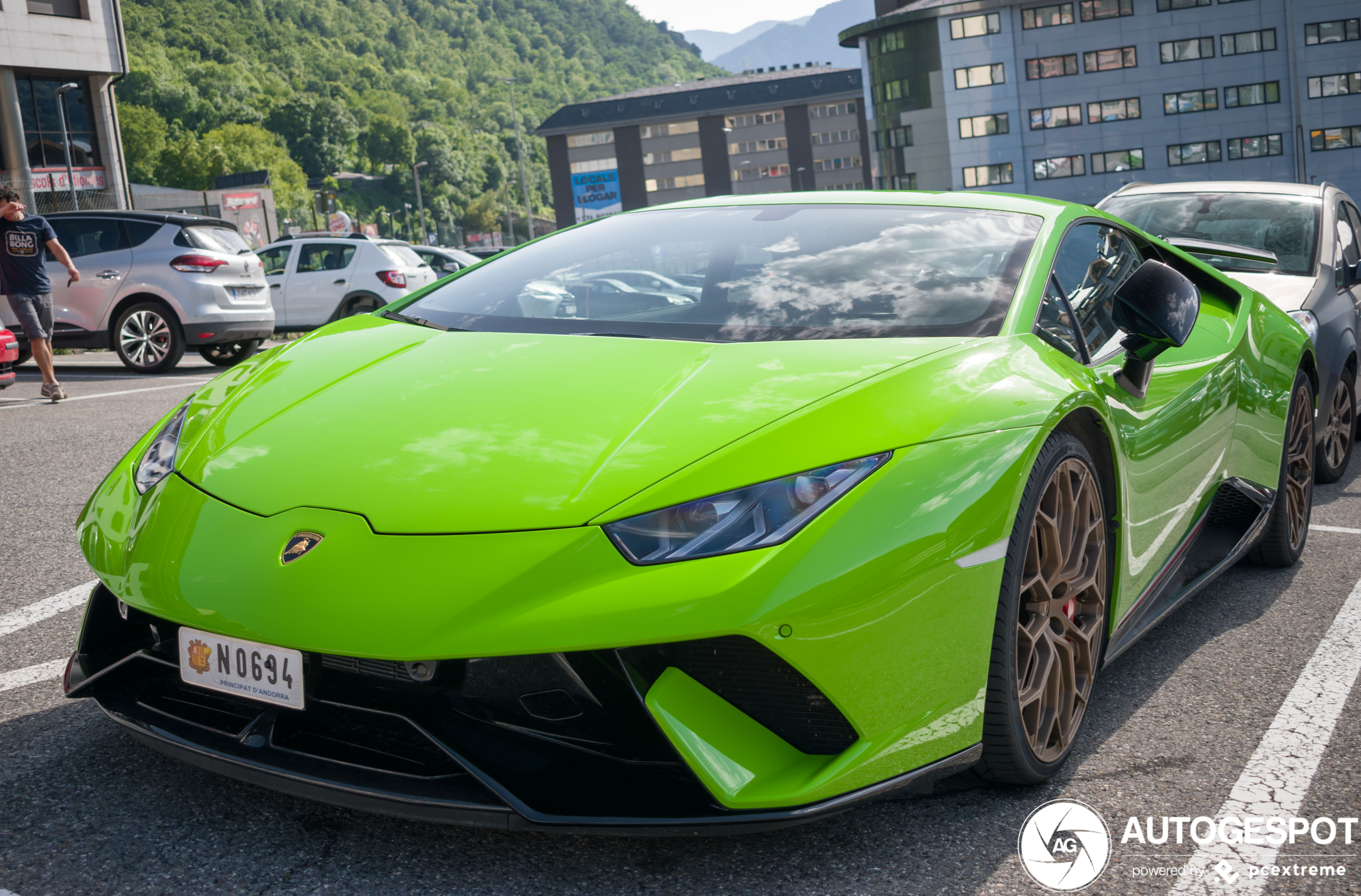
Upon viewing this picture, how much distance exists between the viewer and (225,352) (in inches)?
492

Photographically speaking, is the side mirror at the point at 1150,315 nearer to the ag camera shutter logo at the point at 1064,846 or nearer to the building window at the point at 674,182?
the ag camera shutter logo at the point at 1064,846

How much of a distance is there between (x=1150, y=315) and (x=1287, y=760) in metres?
1.07

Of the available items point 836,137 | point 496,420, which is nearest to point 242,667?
point 496,420

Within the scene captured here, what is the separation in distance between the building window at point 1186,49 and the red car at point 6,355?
63561 mm

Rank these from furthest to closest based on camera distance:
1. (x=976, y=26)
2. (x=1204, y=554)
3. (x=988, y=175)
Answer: (x=988, y=175) → (x=976, y=26) → (x=1204, y=554)

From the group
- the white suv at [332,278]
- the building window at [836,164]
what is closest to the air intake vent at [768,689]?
the white suv at [332,278]

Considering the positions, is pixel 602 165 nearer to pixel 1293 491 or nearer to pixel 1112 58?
pixel 1112 58

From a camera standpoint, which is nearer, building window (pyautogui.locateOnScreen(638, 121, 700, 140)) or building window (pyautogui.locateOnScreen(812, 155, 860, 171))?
building window (pyautogui.locateOnScreen(812, 155, 860, 171))

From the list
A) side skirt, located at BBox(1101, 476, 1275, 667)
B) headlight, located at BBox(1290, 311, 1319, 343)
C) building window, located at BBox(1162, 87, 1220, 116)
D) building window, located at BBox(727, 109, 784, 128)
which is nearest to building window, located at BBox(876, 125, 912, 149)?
building window, located at BBox(1162, 87, 1220, 116)

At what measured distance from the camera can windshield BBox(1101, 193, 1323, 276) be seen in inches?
235

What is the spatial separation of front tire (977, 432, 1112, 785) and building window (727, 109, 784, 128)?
4471 inches

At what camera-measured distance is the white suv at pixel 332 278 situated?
15383 mm

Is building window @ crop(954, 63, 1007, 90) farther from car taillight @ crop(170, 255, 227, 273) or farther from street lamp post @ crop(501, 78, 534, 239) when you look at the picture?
car taillight @ crop(170, 255, 227, 273)

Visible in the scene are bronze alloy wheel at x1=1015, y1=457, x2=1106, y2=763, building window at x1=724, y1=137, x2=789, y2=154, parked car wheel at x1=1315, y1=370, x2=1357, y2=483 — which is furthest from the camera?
building window at x1=724, y1=137, x2=789, y2=154
